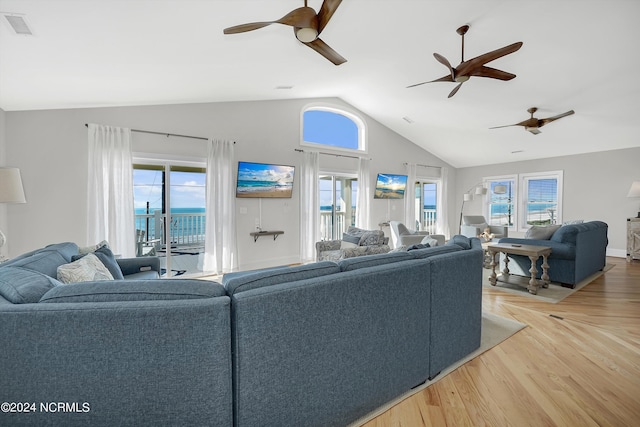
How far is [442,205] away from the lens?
840cm

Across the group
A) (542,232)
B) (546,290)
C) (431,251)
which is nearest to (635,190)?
(542,232)

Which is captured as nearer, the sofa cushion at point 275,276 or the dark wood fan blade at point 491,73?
the sofa cushion at point 275,276

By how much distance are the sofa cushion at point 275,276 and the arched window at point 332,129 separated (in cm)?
470

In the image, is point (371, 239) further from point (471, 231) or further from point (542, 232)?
point (471, 231)

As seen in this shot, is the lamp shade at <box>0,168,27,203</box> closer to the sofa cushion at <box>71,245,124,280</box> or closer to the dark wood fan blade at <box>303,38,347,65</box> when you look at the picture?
the sofa cushion at <box>71,245,124,280</box>

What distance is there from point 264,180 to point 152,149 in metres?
1.82

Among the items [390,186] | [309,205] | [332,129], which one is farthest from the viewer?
[390,186]

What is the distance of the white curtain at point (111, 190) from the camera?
12.8 ft

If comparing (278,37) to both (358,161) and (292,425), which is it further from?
(358,161)

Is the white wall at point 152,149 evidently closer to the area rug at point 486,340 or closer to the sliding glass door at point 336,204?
the sliding glass door at point 336,204

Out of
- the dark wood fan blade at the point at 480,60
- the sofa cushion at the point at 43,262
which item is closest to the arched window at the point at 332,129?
the dark wood fan blade at the point at 480,60

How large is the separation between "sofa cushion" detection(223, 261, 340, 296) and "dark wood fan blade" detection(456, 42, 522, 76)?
2.91 metres

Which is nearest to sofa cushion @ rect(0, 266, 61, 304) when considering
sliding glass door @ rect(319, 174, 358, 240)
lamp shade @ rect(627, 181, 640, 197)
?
sliding glass door @ rect(319, 174, 358, 240)

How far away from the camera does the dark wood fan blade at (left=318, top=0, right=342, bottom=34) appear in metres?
2.10
